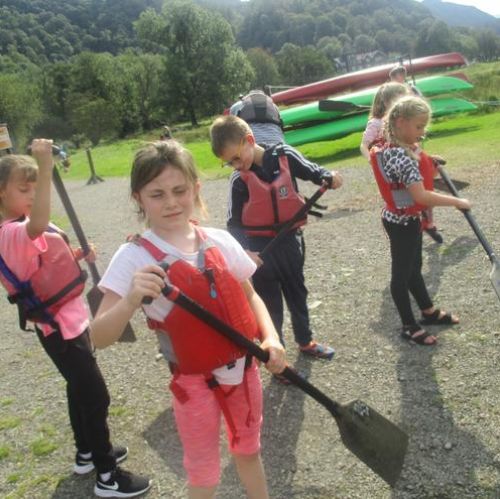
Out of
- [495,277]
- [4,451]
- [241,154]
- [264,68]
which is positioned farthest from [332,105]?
[264,68]

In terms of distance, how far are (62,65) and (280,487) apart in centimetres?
8439

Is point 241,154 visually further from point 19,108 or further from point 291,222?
point 19,108

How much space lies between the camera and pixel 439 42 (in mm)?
150250

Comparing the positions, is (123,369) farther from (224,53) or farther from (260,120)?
(224,53)

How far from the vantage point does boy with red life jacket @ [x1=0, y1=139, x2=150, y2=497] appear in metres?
2.95

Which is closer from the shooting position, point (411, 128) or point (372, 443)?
point (372, 443)

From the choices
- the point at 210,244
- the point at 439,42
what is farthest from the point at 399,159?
the point at 439,42

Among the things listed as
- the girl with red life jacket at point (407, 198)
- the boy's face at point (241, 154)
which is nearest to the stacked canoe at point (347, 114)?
the girl with red life jacket at point (407, 198)

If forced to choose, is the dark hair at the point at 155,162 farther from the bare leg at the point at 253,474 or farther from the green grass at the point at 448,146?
the green grass at the point at 448,146

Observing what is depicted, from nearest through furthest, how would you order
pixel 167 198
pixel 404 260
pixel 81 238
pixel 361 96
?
pixel 167 198 → pixel 81 238 → pixel 404 260 → pixel 361 96

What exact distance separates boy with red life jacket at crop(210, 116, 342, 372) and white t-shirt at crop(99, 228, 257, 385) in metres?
1.34

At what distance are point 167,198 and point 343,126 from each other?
53.8 feet

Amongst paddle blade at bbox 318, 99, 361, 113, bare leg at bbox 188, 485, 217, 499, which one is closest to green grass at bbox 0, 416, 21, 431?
bare leg at bbox 188, 485, 217, 499

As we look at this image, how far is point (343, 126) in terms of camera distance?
1775cm
